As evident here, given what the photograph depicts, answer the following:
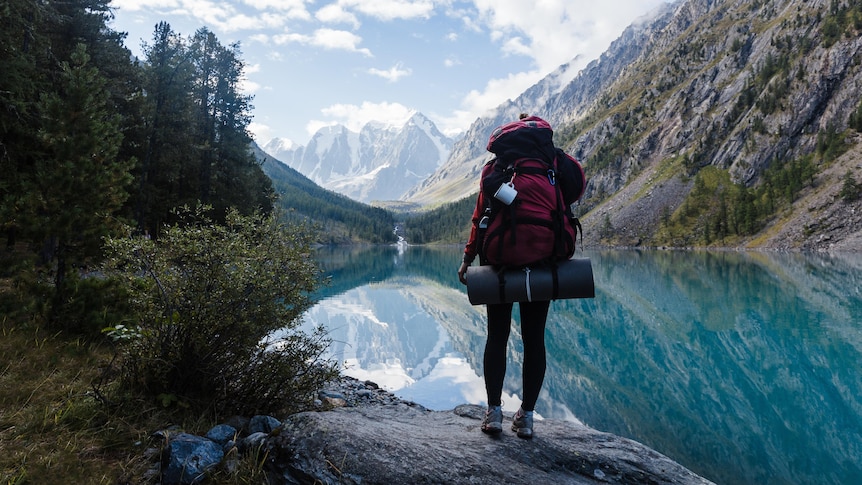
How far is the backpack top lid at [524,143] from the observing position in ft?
16.5

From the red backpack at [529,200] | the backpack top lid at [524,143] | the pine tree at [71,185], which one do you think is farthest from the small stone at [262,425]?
the pine tree at [71,185]

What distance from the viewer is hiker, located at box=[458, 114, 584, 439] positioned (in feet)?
15.5

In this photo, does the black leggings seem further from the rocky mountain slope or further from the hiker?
the rocky mountain slope

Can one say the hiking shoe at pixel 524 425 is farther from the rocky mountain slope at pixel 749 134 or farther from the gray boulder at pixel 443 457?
the rocky mountain slope at pixel 749 134

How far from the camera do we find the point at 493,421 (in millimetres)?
5121

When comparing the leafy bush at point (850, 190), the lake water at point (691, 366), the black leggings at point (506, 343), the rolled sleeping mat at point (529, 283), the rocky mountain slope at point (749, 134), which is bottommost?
the lake water at point (691, 366)

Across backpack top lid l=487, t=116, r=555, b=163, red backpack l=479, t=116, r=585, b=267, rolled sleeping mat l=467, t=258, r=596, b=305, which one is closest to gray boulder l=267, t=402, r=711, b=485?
rolled sleeping mat l=467, t=258, r=596, b=305

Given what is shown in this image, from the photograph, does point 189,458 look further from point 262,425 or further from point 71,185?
point 71,185

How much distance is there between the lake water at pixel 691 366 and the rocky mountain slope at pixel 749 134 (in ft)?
193

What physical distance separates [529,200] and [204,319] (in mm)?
3979

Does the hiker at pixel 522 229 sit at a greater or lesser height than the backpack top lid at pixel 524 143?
lesser

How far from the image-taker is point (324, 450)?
4152mm

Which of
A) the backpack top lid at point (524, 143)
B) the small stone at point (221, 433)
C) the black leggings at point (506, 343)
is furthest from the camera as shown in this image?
the backpack top lid at point (524, 143)

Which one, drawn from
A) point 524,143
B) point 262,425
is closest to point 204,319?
point 262,425
